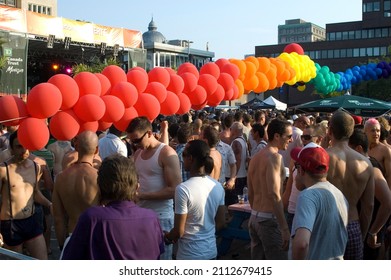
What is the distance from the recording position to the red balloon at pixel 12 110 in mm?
5432

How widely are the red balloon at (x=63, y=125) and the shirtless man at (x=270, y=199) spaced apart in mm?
2435

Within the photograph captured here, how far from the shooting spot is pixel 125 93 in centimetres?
646

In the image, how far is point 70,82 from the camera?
587cm

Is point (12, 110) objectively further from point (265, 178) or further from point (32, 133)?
point (265, 178)

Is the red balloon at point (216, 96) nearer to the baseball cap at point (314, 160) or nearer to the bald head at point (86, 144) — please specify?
the bald head at point (86, 144)

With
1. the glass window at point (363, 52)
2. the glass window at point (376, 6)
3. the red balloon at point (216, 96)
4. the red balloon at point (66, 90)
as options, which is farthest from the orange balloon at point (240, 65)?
the glass window at point (376, 6)

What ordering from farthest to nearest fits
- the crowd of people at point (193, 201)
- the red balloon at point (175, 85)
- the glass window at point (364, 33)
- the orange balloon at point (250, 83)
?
the glass window at point (364, 33), the orange balloon at point (250, 83), the red balloon at point (175, 85), the crowd of people at point (193, 201)

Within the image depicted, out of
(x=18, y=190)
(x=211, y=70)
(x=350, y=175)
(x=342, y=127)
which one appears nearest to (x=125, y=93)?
(x=18, y=190)

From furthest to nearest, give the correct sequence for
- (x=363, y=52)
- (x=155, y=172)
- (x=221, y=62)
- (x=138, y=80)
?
(x=363, y=52) < (x=221, y=62) < (x=138, y=80) < (x=155, y=172)

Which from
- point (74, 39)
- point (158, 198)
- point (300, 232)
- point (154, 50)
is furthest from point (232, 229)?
point (154, 50)

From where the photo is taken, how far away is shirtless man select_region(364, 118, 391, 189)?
5504 millimetres

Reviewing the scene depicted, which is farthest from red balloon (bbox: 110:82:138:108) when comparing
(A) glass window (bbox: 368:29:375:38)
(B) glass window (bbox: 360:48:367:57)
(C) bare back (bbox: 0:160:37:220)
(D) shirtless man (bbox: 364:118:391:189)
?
(A) glass window (bbox: 368:29:375:38)

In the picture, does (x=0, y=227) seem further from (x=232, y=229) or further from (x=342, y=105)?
(x=342, y=105)

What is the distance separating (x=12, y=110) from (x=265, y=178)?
303 centimetres
